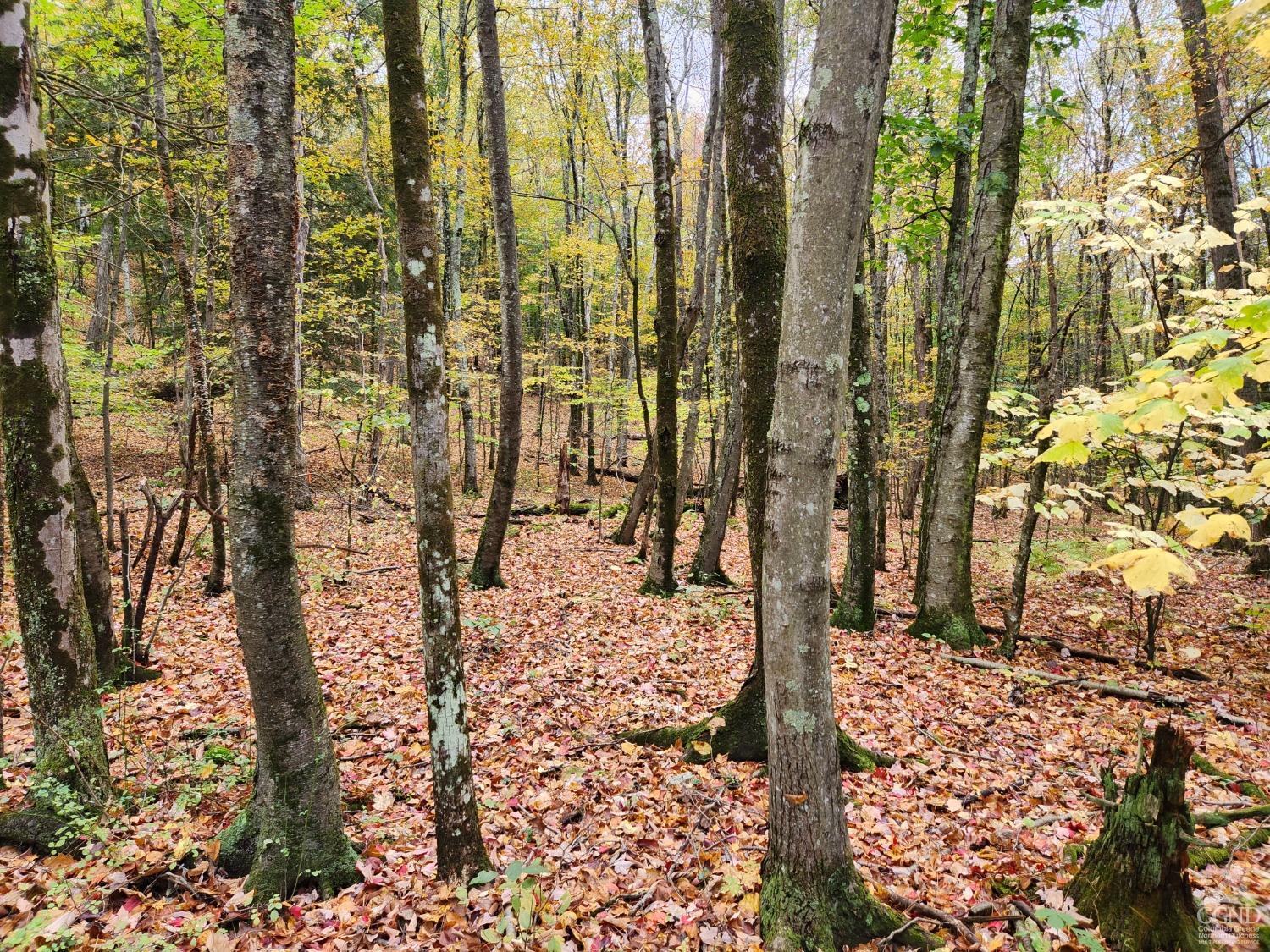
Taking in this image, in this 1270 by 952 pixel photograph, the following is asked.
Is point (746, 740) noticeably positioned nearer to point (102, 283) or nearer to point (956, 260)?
point (956, 260)

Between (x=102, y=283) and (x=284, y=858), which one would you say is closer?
(x=284, y=858)

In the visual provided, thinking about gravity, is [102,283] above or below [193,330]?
above

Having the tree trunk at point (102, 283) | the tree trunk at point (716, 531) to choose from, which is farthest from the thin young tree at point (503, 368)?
Answer: the tree trunk at point (102, 283)

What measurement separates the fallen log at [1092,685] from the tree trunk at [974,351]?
52cm

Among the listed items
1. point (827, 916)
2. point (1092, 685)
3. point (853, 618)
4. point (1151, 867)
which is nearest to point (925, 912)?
point (827, 916)

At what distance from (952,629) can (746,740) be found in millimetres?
3740

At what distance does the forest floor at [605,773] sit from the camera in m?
3.18

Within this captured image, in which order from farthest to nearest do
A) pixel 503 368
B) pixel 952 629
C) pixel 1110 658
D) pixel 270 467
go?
1. pixel 503 368
2. pixel 952 629
3. pixel 1110 658
4. pixel 270 467

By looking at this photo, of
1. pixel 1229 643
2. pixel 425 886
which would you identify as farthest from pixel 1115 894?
pixel 1229 643

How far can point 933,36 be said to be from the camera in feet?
26.2

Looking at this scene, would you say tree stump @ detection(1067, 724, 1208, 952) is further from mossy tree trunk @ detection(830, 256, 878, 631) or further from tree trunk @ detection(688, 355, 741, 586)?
tree trunk @ detection(688, 355, 741, 586)

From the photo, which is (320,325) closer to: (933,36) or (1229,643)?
(933,36)

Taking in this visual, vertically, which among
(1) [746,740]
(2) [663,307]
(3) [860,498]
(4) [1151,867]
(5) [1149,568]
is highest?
(2) [663,307]

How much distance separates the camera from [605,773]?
15.1ft
